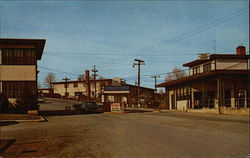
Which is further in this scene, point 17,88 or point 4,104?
point 17,88

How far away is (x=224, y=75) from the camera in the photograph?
31.7 metres

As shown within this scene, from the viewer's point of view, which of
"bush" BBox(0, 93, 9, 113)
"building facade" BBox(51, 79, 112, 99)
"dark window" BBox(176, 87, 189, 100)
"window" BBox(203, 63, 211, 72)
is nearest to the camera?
"bush" BBox(0, 93, 9, 113)

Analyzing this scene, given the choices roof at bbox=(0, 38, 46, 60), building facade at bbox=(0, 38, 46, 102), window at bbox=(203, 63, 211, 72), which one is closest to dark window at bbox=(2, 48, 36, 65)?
building facade at bbox=(0, 38, 46, 102)

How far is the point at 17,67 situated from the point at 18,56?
121cm

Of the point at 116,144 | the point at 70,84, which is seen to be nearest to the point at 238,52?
the point at 116,144

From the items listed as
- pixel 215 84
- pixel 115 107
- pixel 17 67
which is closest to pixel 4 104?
pixel 17 67

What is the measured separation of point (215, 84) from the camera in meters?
38.2

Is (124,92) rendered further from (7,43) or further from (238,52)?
(7,43)

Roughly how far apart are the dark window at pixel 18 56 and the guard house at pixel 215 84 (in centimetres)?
1987

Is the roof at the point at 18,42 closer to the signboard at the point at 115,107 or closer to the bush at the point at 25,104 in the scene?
→ the bush at the point at 25,104

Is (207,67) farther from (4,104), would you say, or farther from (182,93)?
(4,104)

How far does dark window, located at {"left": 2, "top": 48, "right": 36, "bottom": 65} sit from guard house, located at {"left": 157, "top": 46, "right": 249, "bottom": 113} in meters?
19.9

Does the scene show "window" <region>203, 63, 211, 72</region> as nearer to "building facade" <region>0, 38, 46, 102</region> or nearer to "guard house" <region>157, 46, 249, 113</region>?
"guard house" <region>157, 46, 249, 113</region>

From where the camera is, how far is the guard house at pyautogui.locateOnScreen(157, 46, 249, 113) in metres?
31.7
